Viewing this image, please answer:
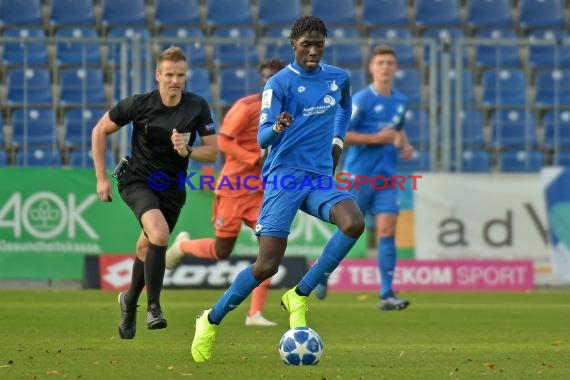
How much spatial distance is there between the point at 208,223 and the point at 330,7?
6345mm

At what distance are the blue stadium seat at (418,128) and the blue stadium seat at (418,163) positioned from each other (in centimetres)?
14

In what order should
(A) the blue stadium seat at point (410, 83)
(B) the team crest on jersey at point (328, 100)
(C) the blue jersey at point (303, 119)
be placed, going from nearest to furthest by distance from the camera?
(C) the blue jersey at point (303, 119) → (B) the team crest on jersey at point (328, 100) → (A) the blue stadium seat at point (410, 83)

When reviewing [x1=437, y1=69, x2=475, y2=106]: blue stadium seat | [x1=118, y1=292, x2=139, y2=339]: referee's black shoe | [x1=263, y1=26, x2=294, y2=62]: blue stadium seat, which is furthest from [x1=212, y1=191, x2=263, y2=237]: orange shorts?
[x1=437, y1=69, x2=475, y2=106]: blue stadium seat

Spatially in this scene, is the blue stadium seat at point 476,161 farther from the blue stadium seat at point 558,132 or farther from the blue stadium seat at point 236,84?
the blue stadium seat at point 236,84

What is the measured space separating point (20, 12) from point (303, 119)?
43.9 ft

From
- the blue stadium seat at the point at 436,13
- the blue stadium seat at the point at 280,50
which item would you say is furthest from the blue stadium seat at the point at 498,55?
the blue stadium seat at the point at 436,13

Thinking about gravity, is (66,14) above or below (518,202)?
above

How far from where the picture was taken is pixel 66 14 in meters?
21.0

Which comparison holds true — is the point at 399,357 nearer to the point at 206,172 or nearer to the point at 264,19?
the point at 206,172

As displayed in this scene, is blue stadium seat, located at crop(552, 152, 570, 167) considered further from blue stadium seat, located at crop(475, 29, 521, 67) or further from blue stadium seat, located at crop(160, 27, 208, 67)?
blue stadium seat, located at crop(160, 27, 208, 67)

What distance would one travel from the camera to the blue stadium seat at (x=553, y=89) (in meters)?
18.5

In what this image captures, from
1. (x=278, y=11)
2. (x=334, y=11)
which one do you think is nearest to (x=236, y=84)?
(x=278, y=11)

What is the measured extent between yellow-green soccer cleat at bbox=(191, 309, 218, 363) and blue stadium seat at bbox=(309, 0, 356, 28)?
13990mm

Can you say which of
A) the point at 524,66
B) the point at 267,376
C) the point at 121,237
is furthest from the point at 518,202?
the point at 267,376
